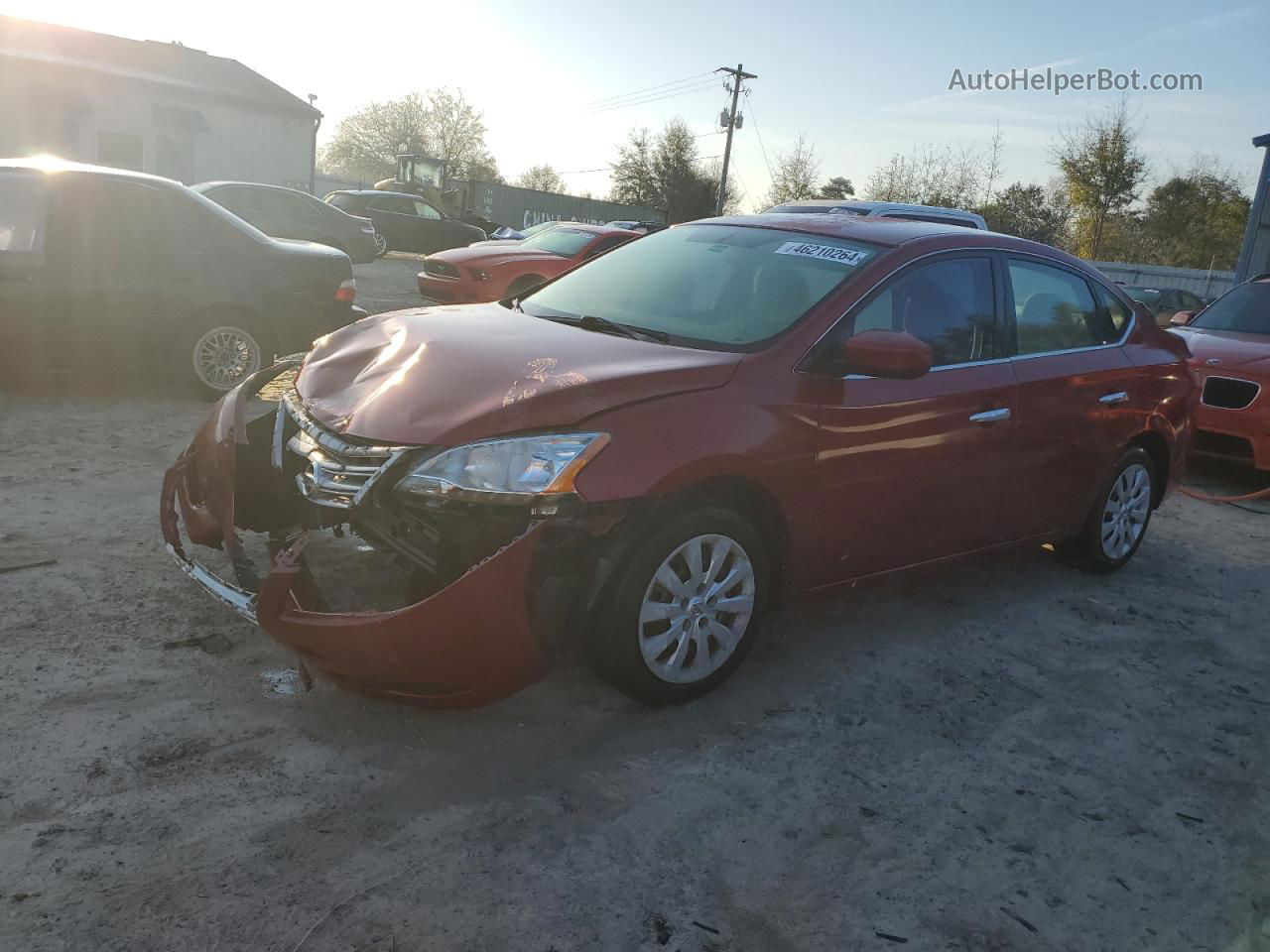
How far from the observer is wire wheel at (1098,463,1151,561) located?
209 inches

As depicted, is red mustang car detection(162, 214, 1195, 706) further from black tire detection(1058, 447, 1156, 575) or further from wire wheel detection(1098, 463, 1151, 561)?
wire wheel detection(1098, 463, 1151, 561)

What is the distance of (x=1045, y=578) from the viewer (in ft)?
17.6

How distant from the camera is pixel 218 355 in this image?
720 cm

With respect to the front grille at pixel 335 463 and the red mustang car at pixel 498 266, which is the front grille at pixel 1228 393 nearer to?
the red mustang car at pixel 498 266

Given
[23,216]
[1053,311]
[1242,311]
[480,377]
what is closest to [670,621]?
[480,377]

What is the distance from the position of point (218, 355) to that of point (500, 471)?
196 inches

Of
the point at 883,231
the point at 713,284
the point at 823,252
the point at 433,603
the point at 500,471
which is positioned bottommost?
the point at 433,603

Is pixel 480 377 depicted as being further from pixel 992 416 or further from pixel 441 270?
pixel 441 270

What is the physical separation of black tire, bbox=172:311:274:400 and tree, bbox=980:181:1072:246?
31.2m

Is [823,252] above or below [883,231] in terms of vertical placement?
below

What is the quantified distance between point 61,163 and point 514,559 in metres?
5.91

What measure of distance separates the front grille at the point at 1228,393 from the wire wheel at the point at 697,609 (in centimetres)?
590

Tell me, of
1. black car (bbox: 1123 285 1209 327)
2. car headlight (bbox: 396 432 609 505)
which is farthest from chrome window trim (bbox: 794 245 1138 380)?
black car (bbox: 1123 285 1209 327)

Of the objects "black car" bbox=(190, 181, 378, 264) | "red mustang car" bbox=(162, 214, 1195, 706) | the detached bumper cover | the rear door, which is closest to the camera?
the detached bumper cover
